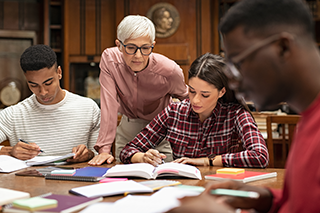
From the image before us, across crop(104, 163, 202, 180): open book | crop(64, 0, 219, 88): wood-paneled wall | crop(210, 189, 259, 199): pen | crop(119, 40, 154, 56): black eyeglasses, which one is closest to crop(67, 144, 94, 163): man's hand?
crop(104, 163, 202, 180): open book

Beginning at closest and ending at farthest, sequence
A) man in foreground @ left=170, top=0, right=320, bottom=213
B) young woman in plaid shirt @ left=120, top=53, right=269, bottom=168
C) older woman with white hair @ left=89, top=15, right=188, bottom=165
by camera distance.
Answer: man in foreground @ left=170, top=0, right=320, bottom=213, young woman in plaid shirt @ left=120, top=53, right=269, bottom=168, older woman with white hair @ left=89, top=15, right=188, bottom=165

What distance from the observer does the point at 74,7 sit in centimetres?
561

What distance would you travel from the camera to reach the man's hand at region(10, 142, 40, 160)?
1928 mm

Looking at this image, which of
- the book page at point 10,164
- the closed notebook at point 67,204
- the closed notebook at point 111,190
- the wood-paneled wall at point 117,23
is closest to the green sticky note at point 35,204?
the closed notebook at point 67,204

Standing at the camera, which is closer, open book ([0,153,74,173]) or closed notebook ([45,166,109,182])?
closed notebook ([45,166,109,182])

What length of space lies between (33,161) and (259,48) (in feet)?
5.00

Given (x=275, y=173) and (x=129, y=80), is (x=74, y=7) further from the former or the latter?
(x=275, y=173)

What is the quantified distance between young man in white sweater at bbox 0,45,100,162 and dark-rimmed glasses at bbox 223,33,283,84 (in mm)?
→ 1550

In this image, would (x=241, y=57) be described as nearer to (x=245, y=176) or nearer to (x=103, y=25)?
(x=245, y=176)

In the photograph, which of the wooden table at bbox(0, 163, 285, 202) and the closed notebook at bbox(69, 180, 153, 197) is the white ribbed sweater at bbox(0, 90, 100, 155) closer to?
the wooden table at bbox(0, 163, 285, 202)

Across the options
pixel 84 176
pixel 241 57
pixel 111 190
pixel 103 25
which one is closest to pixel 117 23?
pixel 103 25

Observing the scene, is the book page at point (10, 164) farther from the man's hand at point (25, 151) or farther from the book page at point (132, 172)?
the book page at point (132, 172)

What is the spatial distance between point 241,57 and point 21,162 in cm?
151

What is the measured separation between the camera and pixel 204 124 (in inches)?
80.4
